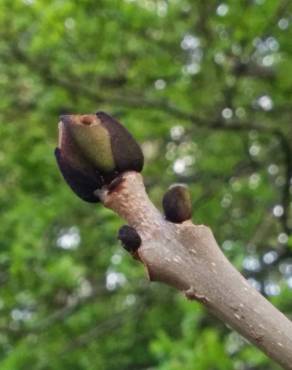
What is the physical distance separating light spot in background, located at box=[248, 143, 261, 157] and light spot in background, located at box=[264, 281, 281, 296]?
3.04ft

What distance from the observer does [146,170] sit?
592 cm

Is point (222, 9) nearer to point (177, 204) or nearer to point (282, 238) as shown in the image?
point (282, 238)

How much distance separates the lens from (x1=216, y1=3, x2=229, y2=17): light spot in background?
4676 millimetres

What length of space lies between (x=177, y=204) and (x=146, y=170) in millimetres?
5054

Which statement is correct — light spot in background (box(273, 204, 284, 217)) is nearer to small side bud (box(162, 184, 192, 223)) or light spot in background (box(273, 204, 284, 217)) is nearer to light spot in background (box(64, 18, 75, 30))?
light spot in background (box(64, 18, 75, 30))

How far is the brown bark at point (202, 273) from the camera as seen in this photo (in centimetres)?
76

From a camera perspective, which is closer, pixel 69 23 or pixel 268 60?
pixel 69 23

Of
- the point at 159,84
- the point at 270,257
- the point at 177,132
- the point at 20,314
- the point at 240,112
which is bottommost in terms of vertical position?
the point at 20,314

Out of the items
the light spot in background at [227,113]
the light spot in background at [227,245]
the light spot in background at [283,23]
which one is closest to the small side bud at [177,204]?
the light spot in background at [227,245]

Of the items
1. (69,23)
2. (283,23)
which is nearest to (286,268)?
(283,23)

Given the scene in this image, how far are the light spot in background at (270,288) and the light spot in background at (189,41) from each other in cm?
128

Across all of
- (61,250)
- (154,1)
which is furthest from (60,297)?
(154,1)

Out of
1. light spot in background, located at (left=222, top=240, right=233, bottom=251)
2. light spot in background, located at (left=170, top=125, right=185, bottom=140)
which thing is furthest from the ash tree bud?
light spot in background, located at (left=170, top=125, right=185, bottom=140)

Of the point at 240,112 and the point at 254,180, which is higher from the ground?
the point at 240,112
